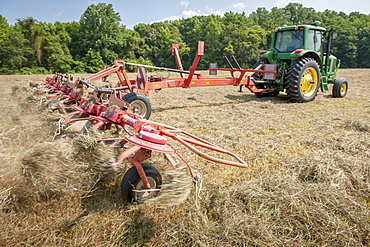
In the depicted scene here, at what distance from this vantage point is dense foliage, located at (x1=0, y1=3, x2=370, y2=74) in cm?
3222

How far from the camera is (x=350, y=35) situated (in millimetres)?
44188

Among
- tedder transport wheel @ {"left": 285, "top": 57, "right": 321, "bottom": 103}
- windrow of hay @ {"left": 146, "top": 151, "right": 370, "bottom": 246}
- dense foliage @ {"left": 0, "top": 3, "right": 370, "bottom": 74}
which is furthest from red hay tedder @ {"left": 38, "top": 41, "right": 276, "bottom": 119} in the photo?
dense foliage @ {"left": 0, "top": 3, "right": 370, "bottom": 74}

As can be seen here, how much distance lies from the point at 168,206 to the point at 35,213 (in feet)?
3.45

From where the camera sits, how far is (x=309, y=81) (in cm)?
689

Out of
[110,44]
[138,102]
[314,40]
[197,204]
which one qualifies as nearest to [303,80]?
[314,40]

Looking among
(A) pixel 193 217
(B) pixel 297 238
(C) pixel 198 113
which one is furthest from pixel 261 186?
(C) pixel 198 113

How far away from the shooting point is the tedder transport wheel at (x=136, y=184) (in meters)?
1.95

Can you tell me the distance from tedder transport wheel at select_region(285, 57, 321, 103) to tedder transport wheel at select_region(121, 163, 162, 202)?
220 inches

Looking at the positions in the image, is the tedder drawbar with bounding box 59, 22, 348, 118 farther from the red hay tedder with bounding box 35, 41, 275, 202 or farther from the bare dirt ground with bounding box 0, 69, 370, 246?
the bare dirt ground with bounding box 0, 69, 370, 246

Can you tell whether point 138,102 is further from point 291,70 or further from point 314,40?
point 314,40

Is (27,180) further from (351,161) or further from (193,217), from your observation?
(351,161)

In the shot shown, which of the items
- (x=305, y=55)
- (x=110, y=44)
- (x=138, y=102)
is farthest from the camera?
(x=110, y=44)

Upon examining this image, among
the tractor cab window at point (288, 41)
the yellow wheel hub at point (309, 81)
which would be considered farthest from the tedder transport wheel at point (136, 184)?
the tractor cab window at point (288, 41)

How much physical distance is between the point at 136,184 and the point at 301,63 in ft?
20.1
